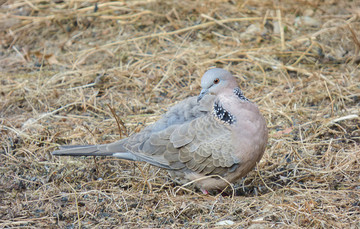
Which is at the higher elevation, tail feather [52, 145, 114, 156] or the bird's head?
the bird's head

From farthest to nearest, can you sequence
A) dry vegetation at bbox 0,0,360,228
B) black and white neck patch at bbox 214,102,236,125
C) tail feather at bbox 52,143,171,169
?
tail feather at bbox 52,143,171,169
black and white neck patch at bbox 214,102,236,125
dry vegetation at bbox 0,0,360,228

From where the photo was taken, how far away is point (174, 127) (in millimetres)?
3686

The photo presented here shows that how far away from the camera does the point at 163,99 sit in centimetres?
519

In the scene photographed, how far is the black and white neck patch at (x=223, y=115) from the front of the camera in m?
3.43

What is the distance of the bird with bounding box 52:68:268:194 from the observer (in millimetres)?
3387

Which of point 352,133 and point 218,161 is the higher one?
point 218,161

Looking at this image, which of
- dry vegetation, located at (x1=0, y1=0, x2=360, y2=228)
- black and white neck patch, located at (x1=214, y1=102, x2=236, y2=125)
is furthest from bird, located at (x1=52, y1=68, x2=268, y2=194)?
dry vegetation, located at (x1=0, y1=0, x2=360, y2=228)

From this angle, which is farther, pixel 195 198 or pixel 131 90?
pixel 131 90

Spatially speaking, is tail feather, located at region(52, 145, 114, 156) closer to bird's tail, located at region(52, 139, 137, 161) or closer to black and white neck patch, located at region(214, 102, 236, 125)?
bird's tail, located at region(52, 139, 137, 161)

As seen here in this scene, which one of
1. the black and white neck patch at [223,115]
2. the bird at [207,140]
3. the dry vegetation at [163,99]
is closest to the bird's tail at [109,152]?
the bird at [207,140]

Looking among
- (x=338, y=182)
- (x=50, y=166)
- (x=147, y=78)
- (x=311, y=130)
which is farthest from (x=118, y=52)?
(x=338, y=182)

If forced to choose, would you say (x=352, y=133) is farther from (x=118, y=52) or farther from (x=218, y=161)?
(x=118, y=52)

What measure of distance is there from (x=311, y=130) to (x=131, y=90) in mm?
2101

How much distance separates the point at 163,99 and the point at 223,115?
182 centimetres
